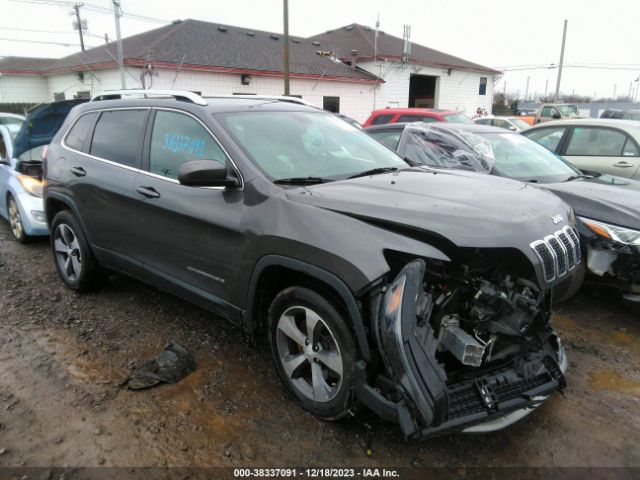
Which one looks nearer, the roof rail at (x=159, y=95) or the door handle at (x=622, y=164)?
the roof rail at (x=159, y=95)

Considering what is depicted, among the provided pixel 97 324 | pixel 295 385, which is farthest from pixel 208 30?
pixel 295 385

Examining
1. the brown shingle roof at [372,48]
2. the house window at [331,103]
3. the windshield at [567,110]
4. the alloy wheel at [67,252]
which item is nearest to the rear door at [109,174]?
the alloy wheel at [67,252]

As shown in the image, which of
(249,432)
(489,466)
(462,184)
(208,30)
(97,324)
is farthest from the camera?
(208,30)

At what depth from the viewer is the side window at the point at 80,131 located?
446 centimetres

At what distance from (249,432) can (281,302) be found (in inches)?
30.5

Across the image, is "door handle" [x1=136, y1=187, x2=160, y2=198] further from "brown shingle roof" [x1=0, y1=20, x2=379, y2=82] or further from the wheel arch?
"brown shingle roof" [x1=0, y1=20, x2=379, y2=82]

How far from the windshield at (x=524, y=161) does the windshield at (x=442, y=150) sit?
0.21 meters

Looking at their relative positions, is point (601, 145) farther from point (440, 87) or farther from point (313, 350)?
point (440, 87)

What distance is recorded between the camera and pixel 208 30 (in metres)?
23.6

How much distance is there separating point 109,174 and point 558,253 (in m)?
3.46

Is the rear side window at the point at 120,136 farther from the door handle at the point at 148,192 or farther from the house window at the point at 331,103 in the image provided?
the house window at the point at 331,103

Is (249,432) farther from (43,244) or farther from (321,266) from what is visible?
(43,244)

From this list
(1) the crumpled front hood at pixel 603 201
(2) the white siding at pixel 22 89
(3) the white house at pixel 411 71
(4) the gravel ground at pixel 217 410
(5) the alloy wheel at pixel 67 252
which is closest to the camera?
(4) the gravel ground at pixel 217 410

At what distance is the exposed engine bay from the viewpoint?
2172 mm
